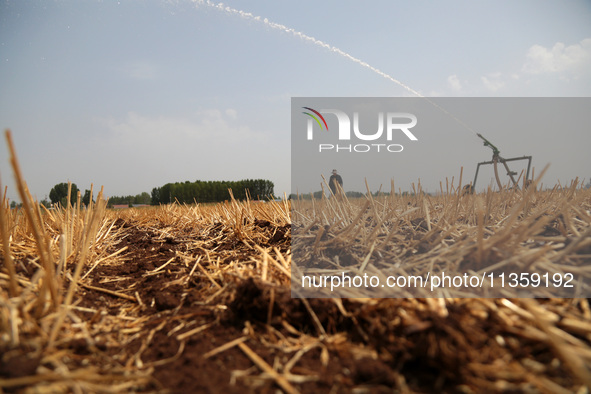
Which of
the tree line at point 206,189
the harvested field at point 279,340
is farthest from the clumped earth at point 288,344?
the tree line at point 206,189

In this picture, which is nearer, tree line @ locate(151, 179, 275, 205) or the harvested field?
the harvested field

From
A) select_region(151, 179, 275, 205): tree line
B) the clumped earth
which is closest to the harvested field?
the clumped earth

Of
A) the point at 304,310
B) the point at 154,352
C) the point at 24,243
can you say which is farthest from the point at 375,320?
the point at 24,243

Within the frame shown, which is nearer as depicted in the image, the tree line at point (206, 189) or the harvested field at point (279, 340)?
the harvested field at point (279, 340)

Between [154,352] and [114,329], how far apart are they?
369 mm

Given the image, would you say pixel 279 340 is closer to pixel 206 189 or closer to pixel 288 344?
pixel 288 344

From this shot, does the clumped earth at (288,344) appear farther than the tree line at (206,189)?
No

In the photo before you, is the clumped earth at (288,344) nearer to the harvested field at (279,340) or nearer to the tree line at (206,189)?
the harvested field at (279,340)

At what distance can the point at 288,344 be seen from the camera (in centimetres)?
131

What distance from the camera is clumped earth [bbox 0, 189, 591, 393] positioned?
987mm

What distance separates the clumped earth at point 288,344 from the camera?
987 millimetres

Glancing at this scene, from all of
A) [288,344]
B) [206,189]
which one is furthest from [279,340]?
[206,189]

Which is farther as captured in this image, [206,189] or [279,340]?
[206,189]

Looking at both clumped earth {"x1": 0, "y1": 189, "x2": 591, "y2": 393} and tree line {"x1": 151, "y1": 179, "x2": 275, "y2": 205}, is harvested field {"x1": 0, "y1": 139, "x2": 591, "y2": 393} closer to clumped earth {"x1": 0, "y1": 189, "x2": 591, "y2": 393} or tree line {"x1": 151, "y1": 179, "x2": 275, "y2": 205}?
clumped earth {"x1": 0, "y1": 189, "x2": 591, "y2": 393}
